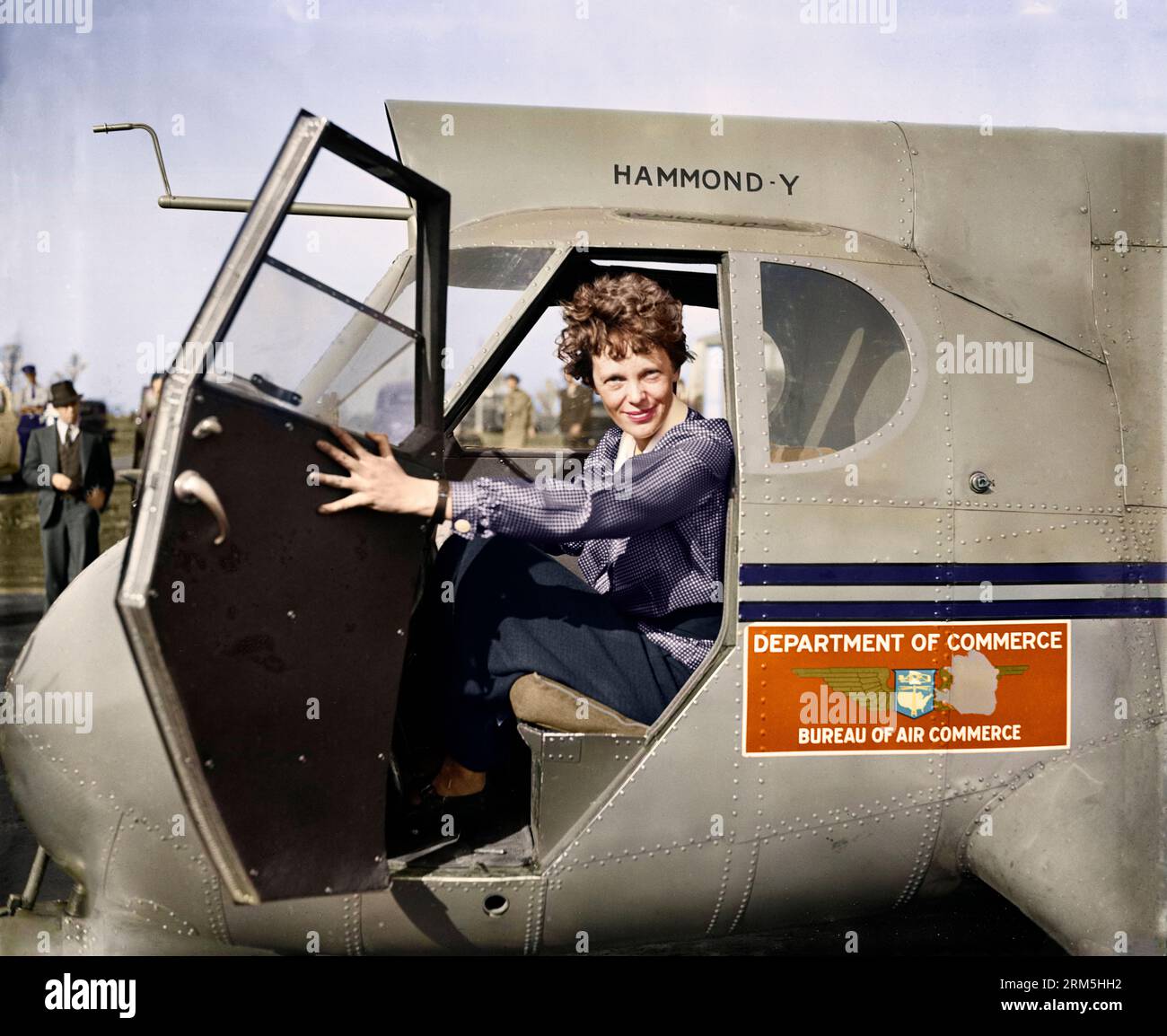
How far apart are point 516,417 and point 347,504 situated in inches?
274

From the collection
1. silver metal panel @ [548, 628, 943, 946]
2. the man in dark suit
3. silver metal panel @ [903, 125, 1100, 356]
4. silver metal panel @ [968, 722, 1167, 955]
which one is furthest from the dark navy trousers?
the man in dark suit

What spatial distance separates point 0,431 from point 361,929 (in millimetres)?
8360

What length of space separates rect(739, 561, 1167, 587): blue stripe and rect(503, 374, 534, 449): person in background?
5.42 metres

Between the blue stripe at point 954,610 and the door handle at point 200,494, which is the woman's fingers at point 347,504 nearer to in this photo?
the door handle at point 200,494

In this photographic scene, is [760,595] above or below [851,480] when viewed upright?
below

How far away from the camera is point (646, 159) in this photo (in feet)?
10.9

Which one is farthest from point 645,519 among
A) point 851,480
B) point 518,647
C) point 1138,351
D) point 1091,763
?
point 1138,351

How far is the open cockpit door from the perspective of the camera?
2281 mm

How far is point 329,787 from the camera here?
2586mm

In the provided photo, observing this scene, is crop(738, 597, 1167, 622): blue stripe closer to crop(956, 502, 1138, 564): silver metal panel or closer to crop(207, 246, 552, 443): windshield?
crop(956, 502, 1138, 564): silver metal panel

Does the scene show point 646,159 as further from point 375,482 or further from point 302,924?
point 302,924

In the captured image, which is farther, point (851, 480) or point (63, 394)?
point (63, 394)

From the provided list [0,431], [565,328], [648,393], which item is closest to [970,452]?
[648,393]

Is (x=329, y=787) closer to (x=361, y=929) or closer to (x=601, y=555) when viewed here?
(x=361, y=929)
